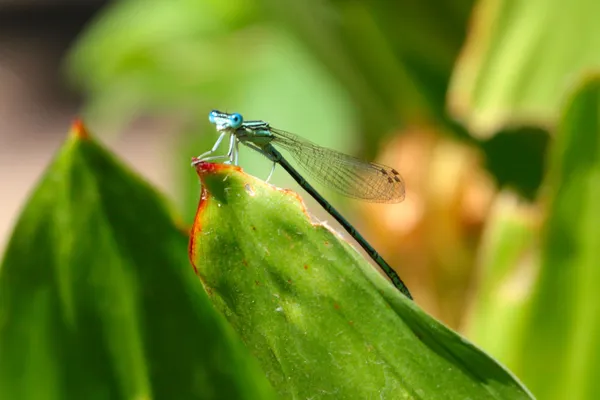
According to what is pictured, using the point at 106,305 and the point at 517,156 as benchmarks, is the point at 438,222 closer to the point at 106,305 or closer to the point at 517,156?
the point at 517,156

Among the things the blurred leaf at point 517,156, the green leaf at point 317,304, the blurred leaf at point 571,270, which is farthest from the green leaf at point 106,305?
the blurred leaf at point 517,156

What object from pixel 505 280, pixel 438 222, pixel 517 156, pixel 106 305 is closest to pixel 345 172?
pixel 438 222

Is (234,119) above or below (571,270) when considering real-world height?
above

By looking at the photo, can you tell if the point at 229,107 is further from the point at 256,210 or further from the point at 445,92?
the point at 256,210

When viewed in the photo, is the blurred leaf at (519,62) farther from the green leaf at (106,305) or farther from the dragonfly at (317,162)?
the green leaf at (106,305)

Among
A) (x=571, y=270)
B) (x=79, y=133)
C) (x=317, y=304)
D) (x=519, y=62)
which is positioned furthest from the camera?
(x=519, y=62)

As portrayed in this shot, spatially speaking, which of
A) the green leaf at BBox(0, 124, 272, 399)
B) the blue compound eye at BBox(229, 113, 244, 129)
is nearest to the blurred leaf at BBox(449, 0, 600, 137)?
the blue compound eye at BBox(229, 113, 244, 129)

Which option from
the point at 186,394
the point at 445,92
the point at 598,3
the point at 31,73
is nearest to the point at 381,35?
the point at 445,92
